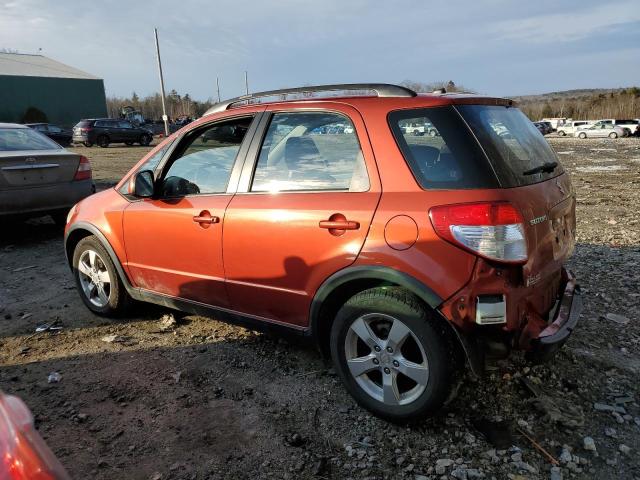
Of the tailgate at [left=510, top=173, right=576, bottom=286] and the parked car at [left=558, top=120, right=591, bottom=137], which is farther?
the parked car at [left=558, top=120, right=591, bottom=137]

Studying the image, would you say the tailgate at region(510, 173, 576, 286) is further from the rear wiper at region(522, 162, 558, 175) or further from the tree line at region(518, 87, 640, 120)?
the tree line at region(518, 87, 640, 120)

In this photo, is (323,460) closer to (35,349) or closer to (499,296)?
(499,296)

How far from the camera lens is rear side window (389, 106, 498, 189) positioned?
8.11ft

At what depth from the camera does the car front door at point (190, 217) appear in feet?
11.0

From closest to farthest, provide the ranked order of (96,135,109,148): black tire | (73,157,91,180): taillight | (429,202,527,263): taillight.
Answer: (429,202,527,263): taillight < (73,157,91,180): taillight < (96,135,109,148): black tire

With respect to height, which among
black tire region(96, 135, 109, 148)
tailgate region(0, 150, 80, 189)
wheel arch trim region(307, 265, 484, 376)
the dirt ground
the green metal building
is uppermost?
the green metal building

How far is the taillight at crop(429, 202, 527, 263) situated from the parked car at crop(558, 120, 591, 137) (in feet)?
165

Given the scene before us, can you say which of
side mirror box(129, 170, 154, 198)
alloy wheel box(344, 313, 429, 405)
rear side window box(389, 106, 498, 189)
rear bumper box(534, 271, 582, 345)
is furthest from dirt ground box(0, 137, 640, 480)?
side mirror box(129, 170, 154, 198)

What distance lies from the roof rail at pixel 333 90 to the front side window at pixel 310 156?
7.9 inches

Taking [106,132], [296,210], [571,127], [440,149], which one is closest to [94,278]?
[296,210]

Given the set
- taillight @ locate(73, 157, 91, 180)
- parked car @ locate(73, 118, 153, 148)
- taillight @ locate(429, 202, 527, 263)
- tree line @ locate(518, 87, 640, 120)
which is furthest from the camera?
tree line @ locate(518, 87, 640, 120)

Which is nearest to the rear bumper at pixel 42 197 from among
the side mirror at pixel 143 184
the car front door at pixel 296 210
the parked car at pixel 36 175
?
the parked car at pixel 36 175

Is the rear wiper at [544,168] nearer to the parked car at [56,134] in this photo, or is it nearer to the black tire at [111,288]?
the black tire at [111,288]

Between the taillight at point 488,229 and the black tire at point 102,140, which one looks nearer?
the taillight at point 488,229
